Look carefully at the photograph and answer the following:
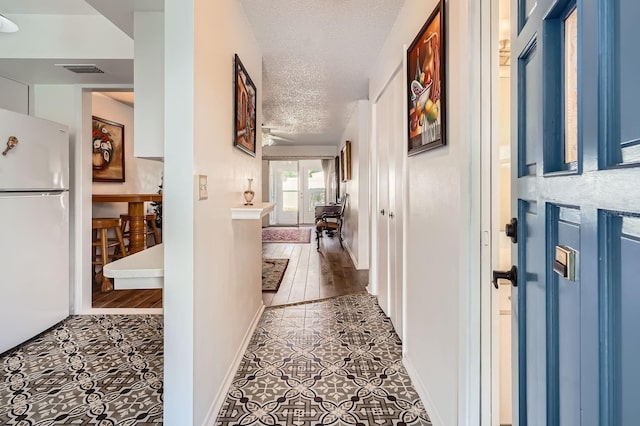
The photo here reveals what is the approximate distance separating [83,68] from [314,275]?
327 cm

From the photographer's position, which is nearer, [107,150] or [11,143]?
[11,143]

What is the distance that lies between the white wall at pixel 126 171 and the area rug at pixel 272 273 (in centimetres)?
192

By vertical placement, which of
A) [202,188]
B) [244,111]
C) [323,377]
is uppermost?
[244,111]

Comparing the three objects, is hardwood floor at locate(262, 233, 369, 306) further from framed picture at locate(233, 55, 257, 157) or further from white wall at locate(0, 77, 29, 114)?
white wall at locate(0, 77, 29, 114)

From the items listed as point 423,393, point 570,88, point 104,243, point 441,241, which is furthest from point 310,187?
point 570,88

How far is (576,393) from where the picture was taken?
2.07ft

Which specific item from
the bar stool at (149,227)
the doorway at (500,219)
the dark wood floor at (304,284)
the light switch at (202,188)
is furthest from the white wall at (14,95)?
the doorway at (500,219)

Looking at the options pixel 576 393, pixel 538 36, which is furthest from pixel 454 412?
pixel 538 36

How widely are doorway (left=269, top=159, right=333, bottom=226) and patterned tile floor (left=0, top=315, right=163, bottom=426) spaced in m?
9.43

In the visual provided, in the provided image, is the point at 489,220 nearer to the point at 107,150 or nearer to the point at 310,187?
the point at 107,150

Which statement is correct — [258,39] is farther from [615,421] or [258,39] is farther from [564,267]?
[615,421]

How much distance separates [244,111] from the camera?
7.77ft

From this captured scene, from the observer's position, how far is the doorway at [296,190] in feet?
40.2

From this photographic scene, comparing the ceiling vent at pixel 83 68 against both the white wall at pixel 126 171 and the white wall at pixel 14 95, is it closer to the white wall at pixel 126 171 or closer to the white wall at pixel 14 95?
the white wall at pixel 14 95
